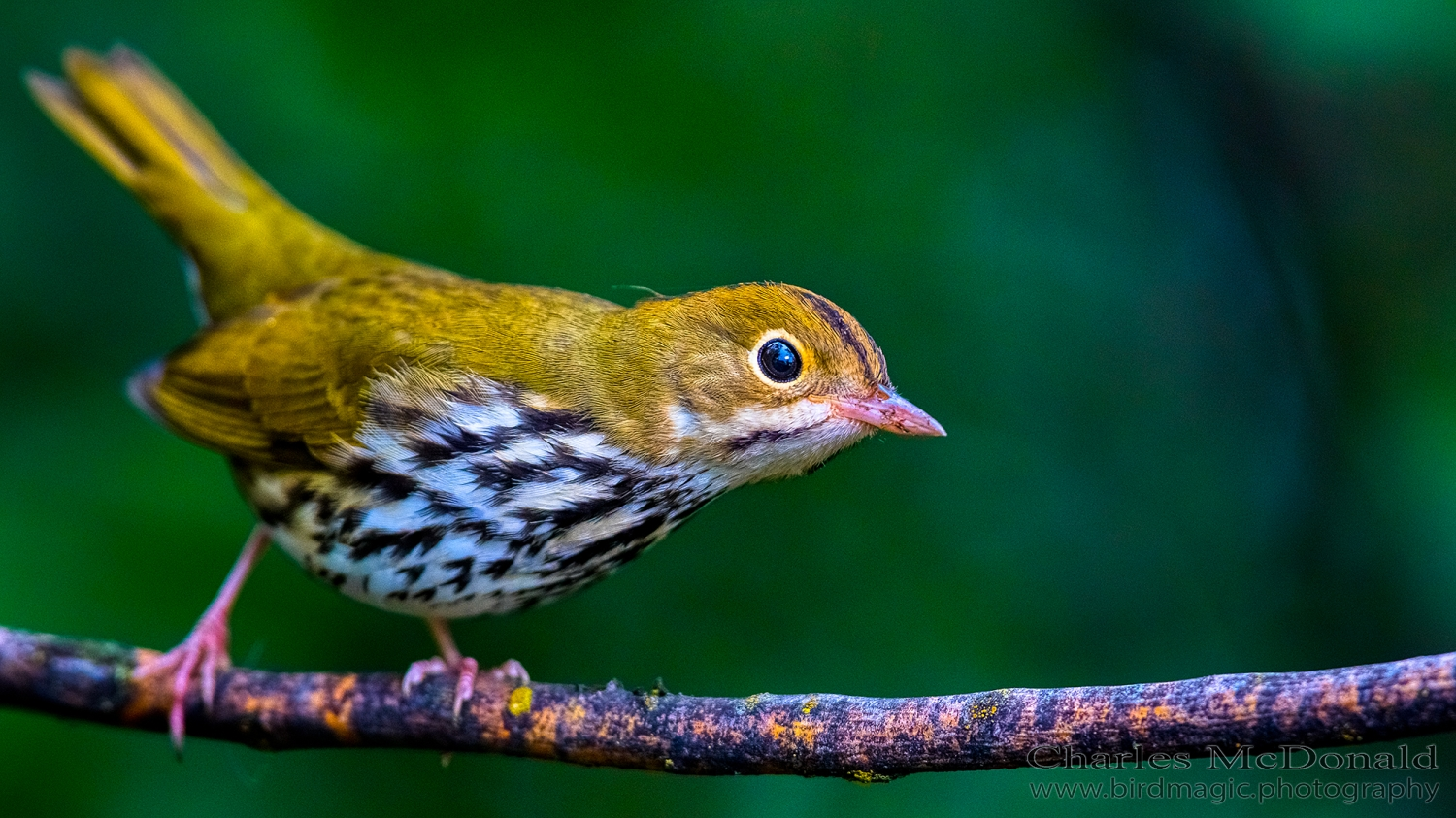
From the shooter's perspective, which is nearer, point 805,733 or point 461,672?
point 805,733

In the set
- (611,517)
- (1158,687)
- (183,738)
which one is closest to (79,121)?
(183,738)

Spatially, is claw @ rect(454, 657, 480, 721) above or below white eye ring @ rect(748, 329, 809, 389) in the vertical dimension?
below

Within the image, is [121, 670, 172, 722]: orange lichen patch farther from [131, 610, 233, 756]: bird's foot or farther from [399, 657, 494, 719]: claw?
[399, 657, 494, 719]: claw

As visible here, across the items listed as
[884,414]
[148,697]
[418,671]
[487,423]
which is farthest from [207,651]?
[884,414]

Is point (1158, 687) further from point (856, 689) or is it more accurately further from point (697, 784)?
point (697, 784)

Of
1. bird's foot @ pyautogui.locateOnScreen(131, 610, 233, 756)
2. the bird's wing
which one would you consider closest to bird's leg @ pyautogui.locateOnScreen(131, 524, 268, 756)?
bird's foot @ pyautogui.locateOnScreen(131, 610, 233, 756)

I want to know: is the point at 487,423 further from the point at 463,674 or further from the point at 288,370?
the point at 288,370

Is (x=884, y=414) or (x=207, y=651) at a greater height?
(x=884, y=414)
